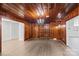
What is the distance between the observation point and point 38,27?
13.1 feet

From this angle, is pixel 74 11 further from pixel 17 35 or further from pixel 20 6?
pixel 17 35

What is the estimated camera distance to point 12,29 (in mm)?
4453

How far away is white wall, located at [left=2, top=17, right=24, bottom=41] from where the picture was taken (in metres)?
4.02

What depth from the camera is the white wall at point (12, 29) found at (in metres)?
4.02

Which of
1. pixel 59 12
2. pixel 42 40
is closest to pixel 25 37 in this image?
pixel 42 40

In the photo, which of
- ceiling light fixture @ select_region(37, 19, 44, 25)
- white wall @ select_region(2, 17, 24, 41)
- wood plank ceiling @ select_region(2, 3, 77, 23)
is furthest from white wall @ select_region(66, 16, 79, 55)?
white wall @ select_region(2, 17, 24, 41)

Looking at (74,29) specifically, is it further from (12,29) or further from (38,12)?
(12,29)

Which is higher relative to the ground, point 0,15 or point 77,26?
point 0,15

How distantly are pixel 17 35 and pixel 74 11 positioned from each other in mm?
1777

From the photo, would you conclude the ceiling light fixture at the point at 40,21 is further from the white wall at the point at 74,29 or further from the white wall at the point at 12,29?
the white wall at the point at 74,29

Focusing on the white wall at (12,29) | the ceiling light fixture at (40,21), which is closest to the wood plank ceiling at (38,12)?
the ceiling light fixture at (40,21)

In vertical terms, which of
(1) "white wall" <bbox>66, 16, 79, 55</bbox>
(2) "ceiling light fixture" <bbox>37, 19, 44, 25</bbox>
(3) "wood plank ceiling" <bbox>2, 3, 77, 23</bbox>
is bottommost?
(1) "white wall" <bbox>66, 16, 79, 55</bbox>

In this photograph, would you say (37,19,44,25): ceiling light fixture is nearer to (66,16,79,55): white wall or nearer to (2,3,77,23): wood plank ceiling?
(2,3,77,23): wood plank ceiling

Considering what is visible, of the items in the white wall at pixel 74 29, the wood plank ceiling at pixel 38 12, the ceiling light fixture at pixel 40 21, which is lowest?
the white wall at pixel 74 29
